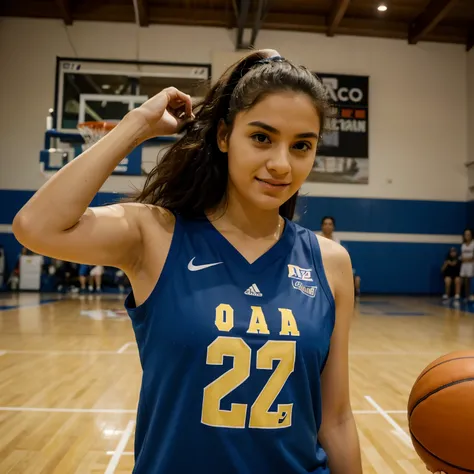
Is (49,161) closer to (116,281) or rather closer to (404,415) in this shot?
(116,281)

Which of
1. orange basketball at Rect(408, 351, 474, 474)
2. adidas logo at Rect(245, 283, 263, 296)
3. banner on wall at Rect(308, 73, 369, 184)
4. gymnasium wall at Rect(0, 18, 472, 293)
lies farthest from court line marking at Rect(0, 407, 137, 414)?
banner on wall at Rect(308, 73, 369, 184)

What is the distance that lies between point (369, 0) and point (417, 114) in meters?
3.04

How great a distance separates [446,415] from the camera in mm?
1381

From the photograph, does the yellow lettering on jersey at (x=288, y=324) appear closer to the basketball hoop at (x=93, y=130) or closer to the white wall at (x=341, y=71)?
the basketball hoop at (x=93, y=130)

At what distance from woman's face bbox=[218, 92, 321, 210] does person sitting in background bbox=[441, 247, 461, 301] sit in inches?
452

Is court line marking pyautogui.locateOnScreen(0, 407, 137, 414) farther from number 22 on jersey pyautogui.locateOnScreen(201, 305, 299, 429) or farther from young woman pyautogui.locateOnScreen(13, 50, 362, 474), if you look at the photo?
number 22 on jersey pyautogui.locateOnScreen(201, 305, 299, 429)

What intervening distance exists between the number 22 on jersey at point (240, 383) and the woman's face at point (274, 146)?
308mm

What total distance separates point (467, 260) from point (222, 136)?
11405 mm

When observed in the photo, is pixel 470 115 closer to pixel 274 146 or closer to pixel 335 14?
pixel 335 14

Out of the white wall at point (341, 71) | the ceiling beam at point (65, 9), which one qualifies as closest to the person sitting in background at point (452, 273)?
the white wall at point (341, 71)

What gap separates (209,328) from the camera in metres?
0.99

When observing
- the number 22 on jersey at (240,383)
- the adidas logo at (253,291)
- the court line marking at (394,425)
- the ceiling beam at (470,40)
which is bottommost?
the court line marking at (394,425)

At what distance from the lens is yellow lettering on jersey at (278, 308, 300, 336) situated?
3.37 feet

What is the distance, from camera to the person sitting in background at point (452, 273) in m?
11.5
